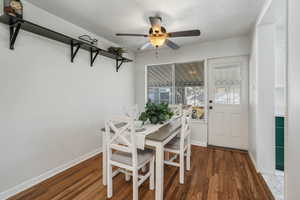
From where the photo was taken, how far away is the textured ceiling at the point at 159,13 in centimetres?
188

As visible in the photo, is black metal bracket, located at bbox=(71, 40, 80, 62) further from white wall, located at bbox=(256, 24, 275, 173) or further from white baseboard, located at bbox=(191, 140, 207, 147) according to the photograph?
white baseboard, located at bbox=(191, 140, 207, 147)

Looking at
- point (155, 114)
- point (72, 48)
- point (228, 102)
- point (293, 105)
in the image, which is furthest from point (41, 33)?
point (228, 102)

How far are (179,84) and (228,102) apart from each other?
48.3 inches

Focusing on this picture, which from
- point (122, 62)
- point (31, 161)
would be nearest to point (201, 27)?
point (122, 62)

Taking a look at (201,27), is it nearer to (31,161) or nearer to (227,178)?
(227,178)

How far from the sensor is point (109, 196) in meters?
1.70

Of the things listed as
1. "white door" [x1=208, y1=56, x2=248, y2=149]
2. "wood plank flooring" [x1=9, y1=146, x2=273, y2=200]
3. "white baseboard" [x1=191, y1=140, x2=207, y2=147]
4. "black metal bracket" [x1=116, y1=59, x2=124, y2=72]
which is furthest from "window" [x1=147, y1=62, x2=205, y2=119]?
"wood plank flooring" [x1=9, y1=146, x2=273, y2=200]

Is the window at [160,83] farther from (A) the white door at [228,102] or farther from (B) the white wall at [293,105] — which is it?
(B) the white wall at [293,105]

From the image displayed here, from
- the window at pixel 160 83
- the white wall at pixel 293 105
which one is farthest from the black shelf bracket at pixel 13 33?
the window at pixel 160 83

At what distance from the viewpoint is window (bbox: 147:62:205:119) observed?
3506 mm

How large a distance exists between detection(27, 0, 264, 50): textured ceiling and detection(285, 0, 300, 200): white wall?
1.04m

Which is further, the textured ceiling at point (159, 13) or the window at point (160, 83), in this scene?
the window at point (160, 83)

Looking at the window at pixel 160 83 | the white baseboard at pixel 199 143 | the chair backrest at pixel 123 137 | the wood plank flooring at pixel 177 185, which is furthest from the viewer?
the window at pixel 160 83

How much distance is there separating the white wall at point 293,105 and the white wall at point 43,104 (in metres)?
2.77
